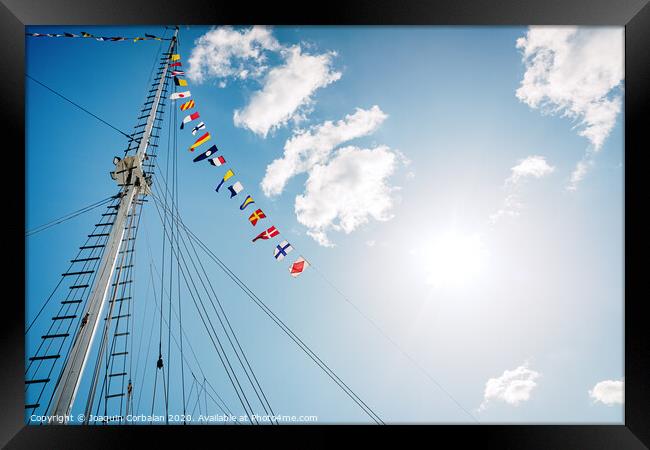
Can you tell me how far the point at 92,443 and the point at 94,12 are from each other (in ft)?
11.0

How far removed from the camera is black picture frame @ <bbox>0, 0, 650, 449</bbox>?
98.5 inches

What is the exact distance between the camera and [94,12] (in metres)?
2.63

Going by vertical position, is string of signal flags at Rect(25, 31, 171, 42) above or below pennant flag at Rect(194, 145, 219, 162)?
above

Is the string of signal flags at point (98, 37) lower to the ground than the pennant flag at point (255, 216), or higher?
higher

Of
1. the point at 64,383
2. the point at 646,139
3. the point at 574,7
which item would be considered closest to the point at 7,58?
the point at 64,383

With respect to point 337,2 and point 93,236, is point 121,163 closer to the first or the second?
point 93,236

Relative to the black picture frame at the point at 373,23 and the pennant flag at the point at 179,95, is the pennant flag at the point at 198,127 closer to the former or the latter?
the pennant flag at the point at 179,95

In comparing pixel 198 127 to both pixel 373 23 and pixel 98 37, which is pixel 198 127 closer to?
pixel 98 37

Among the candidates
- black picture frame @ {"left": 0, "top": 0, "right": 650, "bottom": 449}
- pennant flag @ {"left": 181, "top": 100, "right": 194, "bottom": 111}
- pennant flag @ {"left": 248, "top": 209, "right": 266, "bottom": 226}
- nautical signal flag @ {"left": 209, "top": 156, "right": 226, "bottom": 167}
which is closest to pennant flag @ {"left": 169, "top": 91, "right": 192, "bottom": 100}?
pennant flag @ {"left": 181, "top": 100, "right": 194, "bottom": 111}

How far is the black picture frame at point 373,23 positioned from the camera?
250 cm

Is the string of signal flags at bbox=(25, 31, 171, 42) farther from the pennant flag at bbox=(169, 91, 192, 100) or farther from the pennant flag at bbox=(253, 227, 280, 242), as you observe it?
the pennant flag at bbox=(253, 227, 280, 242)

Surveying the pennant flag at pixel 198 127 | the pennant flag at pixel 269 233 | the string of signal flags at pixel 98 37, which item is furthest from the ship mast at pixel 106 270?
the pennant flag at pixel 269 233

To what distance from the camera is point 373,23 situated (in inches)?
105

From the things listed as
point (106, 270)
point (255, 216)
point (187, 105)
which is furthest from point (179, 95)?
point (106, 270)
